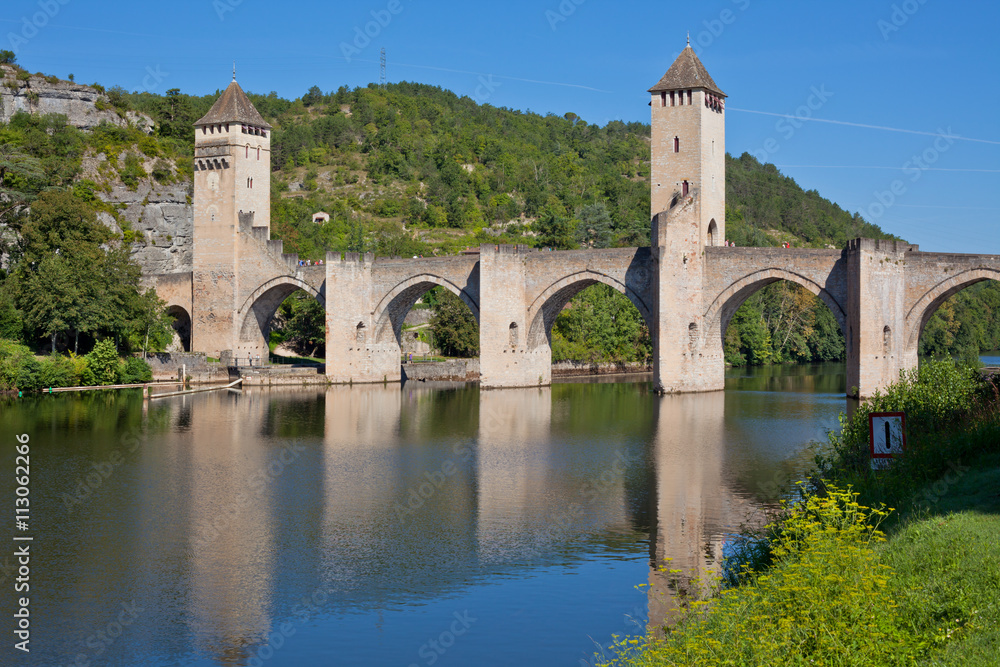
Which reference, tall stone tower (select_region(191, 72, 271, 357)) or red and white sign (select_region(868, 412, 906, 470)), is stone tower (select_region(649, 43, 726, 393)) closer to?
tall stone tower (select_region(191, 72, 271, 357))

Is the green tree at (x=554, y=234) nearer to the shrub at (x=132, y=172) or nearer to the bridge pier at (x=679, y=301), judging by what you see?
the shrub at (x=132, y=172)

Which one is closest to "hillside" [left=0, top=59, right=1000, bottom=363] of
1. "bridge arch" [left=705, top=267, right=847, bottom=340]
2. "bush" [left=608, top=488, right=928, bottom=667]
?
"bridge arch" [left=705, top=267, right=847, bottom=340]

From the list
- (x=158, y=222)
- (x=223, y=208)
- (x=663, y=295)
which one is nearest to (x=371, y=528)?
(x=663, y=295)

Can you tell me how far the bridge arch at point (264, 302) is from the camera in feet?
123

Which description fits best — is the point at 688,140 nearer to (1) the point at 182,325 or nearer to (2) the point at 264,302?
(2) the point at 264,302

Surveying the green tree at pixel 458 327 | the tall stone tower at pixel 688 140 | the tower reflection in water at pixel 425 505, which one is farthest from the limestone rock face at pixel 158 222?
the tall stone tower at pixel 688 140

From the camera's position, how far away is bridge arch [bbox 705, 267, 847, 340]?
29.2 metres

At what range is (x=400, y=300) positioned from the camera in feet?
120

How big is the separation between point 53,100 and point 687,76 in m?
33.0

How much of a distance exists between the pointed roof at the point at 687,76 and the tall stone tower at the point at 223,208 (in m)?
16.1

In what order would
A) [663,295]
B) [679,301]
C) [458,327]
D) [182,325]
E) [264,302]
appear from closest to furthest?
[663,295] → [679,301] → [264,302] → [182,325] → [458,327]

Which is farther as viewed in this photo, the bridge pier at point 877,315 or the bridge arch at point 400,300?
the bridge arch at point 400,300

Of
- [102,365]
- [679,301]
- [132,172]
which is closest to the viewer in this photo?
[679,301]

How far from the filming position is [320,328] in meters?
42.3
